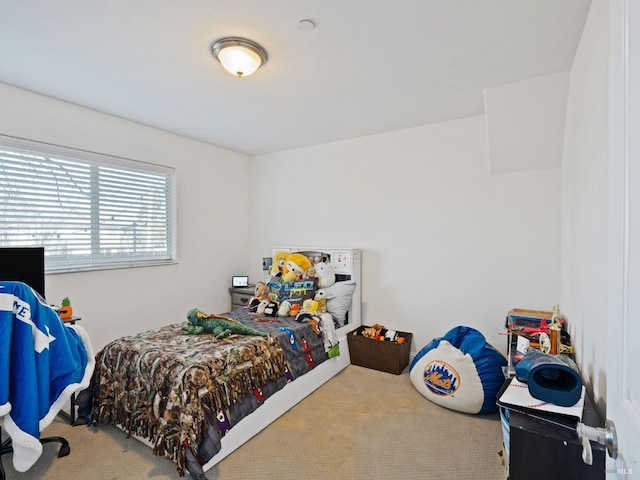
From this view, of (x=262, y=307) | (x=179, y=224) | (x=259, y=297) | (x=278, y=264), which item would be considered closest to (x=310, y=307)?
(x=262, y=307)

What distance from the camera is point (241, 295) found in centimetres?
424

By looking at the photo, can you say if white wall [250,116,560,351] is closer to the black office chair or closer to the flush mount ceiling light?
the flush mount ceiling light

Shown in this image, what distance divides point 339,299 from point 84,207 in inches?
101

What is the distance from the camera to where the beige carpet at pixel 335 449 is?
1.85m

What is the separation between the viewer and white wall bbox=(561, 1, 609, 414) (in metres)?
1.33

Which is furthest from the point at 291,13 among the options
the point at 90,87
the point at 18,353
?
the point at 18,353

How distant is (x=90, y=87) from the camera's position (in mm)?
2562

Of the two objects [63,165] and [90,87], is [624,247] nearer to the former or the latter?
[90,87]

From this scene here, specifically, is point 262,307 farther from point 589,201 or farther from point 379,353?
point 589,201

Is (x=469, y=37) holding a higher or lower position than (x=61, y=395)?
higher

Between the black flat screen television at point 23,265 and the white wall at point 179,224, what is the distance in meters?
0.54

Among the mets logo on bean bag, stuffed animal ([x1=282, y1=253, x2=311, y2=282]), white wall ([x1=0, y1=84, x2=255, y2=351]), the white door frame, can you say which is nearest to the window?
white wall ([x1=0, y1=84, x2=255, y2=351])

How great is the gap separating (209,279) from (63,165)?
1919mm

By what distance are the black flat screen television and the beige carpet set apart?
1.02m
